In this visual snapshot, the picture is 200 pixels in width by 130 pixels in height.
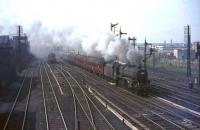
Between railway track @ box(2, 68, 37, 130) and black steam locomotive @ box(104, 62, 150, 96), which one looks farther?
black steam locomotive @ box(104, 62, 150, 96)

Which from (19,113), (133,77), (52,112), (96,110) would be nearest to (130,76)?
(133,77)

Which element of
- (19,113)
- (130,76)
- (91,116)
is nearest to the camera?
(91,116)

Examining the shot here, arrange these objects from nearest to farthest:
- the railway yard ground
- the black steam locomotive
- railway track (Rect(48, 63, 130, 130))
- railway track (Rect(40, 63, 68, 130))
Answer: railway track (Rect(48, 63, 130, 130)), railway track (Rect(40, 63, 68, 130)), the railway yard ground, the black steam locomotive

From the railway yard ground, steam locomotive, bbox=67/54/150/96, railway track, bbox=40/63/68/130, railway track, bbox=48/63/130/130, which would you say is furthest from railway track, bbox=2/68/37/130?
steam locomotive, bbox=67/54/150/96

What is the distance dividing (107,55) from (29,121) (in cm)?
2119

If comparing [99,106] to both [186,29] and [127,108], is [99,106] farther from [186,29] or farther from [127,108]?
[186,29]

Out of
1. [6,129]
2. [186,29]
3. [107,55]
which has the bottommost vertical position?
[6,129]

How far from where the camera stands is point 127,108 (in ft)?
85.0

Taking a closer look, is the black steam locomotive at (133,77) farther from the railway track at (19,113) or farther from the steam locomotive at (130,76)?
the railway track at (19,113)

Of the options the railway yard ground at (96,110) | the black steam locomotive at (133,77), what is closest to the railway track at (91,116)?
the railway yard ground at (96,110)

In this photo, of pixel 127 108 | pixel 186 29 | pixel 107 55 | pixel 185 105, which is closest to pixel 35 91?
pixel 107 55

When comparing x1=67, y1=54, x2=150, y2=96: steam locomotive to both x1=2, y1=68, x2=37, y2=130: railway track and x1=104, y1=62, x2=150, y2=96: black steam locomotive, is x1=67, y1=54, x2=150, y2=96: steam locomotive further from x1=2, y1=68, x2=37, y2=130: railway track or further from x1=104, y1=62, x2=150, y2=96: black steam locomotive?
x1=2, y1=68, x2=37, y2=130: railway track

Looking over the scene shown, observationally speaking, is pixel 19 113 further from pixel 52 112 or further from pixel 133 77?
pixel 133 77

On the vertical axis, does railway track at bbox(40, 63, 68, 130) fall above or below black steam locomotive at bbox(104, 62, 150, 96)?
below
